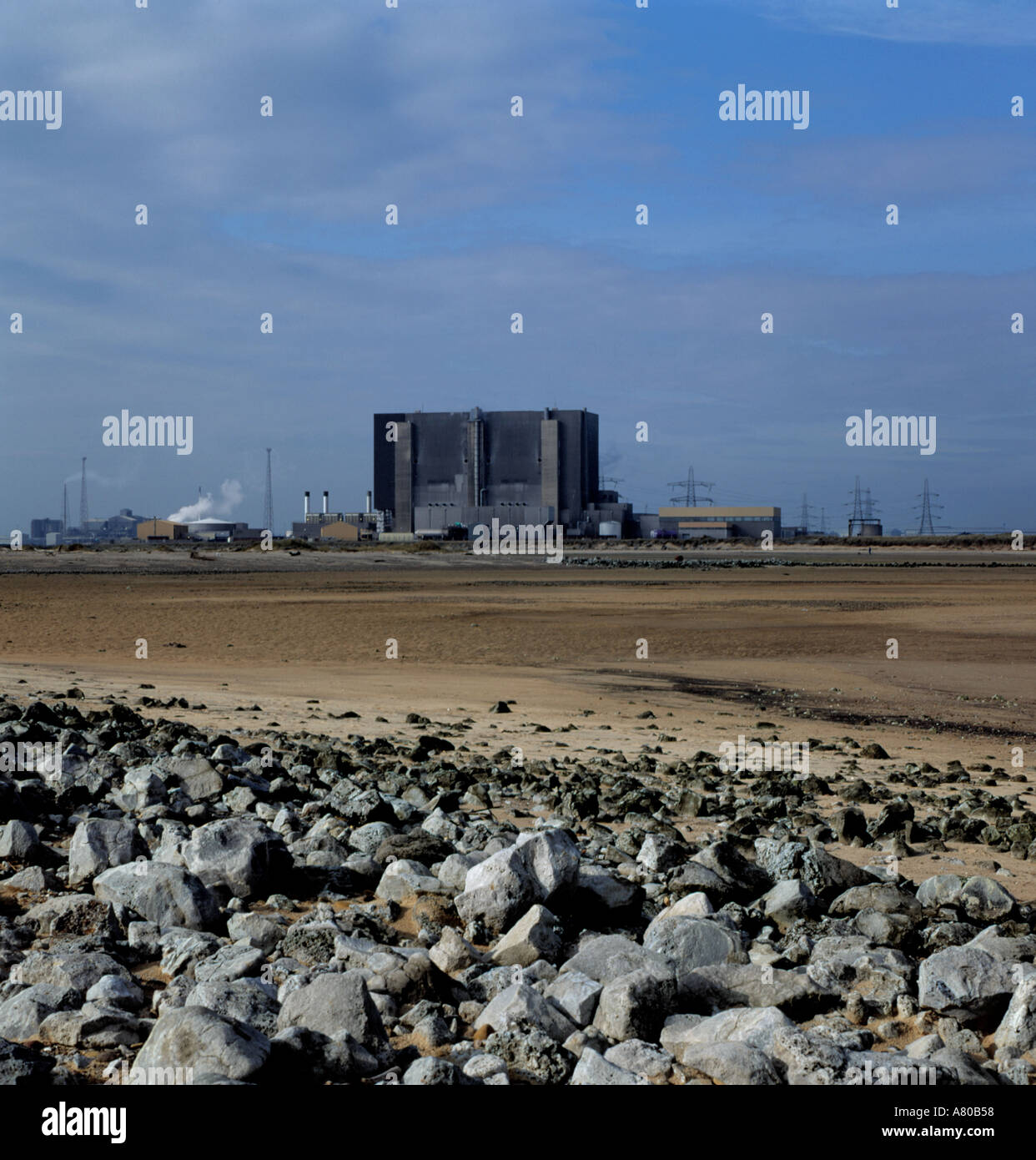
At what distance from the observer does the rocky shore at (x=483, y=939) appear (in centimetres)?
458

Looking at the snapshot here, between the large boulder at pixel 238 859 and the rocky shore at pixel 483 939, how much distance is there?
1cm

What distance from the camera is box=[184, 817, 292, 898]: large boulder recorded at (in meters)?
6.61

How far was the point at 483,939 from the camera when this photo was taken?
6.06 metres

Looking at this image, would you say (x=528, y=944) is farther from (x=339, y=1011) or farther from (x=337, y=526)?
(x=337, y=526)

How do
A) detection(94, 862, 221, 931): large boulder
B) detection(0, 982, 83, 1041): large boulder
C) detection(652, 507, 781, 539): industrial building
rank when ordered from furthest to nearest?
1. detection(652, 507, 781, 539): industrial building
2. detection(94, 862, 221, 931): large boulder
3. detection(0, 982, 83, 1041): large boulder

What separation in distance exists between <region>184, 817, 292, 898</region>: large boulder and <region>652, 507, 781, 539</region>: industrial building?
138 meters

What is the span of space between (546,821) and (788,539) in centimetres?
14429

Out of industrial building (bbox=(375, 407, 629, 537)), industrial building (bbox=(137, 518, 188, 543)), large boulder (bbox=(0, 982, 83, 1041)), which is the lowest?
large boulder (bbox=(0, 982, 83, 1041))

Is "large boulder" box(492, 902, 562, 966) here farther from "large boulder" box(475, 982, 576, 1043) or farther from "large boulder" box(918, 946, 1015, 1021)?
"large boulder" box(918, 946, 1015, 1021)

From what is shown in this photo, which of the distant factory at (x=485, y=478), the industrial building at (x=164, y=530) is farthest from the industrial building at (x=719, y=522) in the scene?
the industrial building at (x=164, y=530)

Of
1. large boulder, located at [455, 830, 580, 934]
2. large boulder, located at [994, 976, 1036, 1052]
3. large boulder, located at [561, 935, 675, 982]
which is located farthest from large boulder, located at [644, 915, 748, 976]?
large boulder, located at [994, 976, 1036, 1052]

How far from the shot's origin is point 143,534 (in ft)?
523
